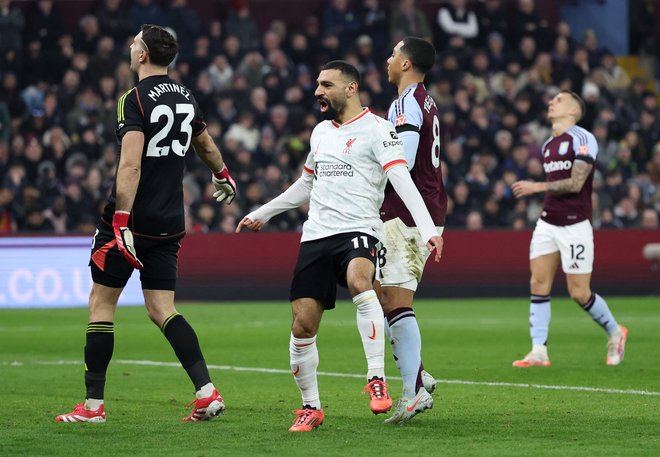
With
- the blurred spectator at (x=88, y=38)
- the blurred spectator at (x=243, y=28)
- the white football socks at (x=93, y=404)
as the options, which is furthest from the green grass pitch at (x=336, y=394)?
the blurred spectator at (x=243, y=28)

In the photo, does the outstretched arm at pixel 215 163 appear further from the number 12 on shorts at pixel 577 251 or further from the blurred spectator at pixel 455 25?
the blurred spectator at pixel 455 25

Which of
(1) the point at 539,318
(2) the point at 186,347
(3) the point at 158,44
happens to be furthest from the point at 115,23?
(2) the point at 186,347

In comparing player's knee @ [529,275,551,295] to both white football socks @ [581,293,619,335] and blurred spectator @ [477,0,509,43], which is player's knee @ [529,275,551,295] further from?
blurred spectator @ [477,0,509,43]

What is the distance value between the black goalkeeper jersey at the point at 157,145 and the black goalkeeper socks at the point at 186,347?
56cm

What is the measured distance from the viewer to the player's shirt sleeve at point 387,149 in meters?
7.59

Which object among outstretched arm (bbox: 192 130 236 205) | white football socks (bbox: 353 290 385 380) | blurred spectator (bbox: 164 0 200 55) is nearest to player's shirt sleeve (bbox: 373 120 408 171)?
white football socks (bbox: 353 290 385 380)

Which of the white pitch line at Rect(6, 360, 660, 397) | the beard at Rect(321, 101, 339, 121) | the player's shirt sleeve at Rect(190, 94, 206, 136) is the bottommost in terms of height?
the white pitch line at Rect(6, 360, 660, 397)

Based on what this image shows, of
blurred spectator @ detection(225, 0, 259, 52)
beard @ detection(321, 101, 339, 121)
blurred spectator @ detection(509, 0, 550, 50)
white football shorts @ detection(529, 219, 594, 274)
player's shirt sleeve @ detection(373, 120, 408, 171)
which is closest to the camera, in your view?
player's shirt sleeve @ detection(373, 120, 408, 171)

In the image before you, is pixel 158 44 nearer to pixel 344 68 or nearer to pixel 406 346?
pixel 344 68

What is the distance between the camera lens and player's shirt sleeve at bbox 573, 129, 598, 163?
11906 mm

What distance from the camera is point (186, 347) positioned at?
798 cm

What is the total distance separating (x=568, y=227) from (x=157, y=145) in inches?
209

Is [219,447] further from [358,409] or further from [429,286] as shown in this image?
[429,286]

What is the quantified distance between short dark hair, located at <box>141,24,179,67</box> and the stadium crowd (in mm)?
12945
